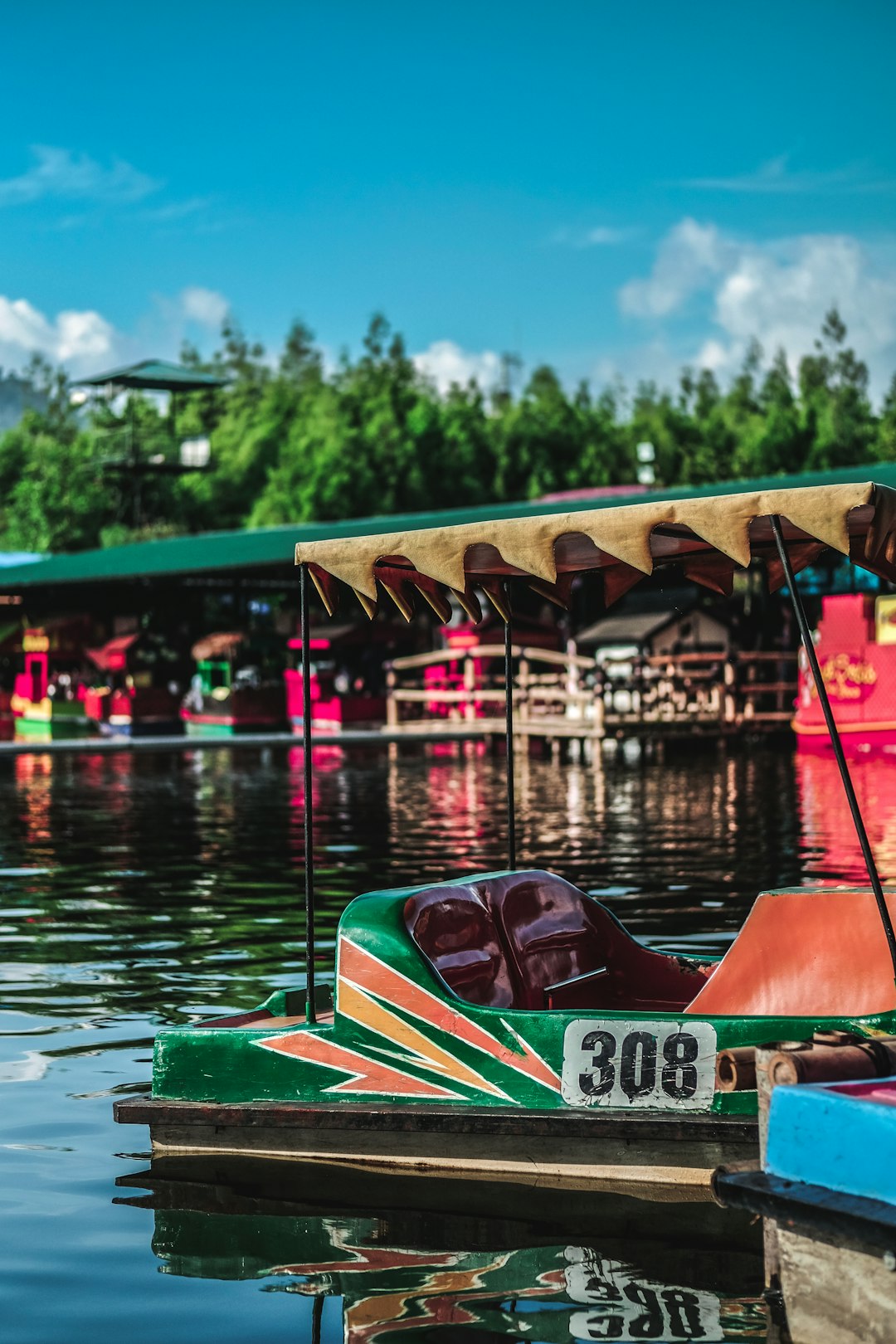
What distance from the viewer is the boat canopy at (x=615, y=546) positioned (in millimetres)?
6062

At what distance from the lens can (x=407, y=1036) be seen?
6.63 metres

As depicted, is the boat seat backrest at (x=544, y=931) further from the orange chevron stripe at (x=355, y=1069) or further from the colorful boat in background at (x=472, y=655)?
the colorful boat in background at (x=472, y=655)

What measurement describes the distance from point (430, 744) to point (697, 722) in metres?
6.46

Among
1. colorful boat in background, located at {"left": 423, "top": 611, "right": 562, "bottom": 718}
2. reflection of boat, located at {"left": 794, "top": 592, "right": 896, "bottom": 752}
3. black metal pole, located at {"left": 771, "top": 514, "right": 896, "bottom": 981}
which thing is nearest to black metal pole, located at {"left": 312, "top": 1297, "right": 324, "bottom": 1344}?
black metal pole, located at {"left": 771, "top": 514, "right": 896, "bottom": 981}

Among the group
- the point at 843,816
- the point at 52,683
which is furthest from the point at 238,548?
the point at 843,816

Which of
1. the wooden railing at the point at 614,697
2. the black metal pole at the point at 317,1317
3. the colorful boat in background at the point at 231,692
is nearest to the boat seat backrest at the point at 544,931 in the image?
the black metal pole at the point at 317,1317

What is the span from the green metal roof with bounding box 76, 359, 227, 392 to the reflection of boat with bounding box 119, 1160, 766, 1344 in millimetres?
71699

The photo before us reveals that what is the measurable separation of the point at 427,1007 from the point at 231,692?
37121 millimetres

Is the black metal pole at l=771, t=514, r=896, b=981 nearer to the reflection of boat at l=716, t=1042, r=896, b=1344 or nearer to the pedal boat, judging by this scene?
the pedal boat

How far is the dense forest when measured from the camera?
82.7m

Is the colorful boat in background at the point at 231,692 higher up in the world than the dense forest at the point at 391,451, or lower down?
lower down

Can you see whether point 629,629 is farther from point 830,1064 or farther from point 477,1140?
point 830,1064

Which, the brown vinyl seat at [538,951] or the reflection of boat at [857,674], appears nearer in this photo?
the brown vinyl seat at [538,951]

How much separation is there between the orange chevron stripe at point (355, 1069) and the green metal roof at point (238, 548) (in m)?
31.4
